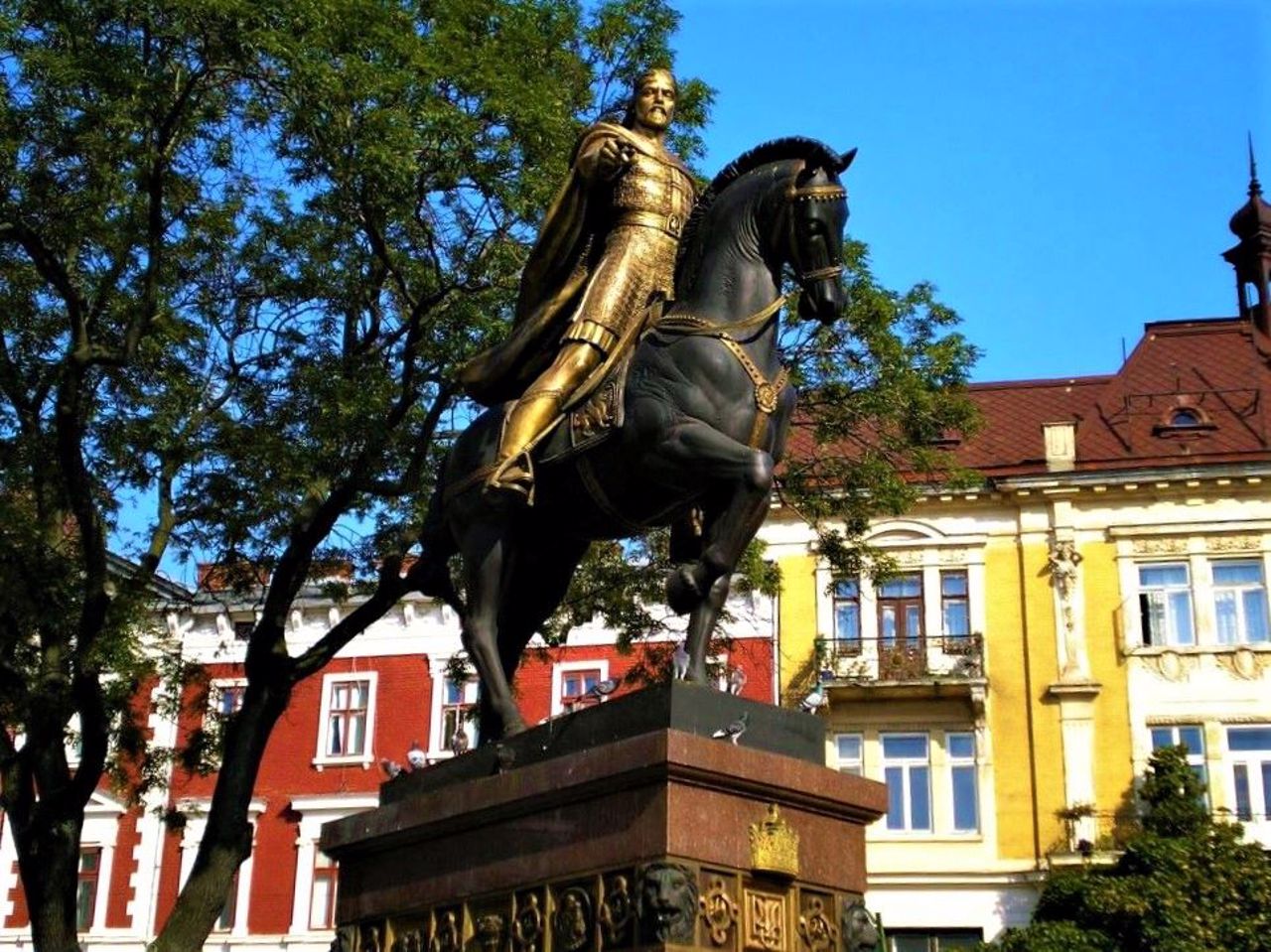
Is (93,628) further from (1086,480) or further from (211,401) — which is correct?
(1086,480)

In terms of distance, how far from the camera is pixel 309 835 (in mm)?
33125

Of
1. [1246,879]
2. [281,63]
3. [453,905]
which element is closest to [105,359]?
[281,63]

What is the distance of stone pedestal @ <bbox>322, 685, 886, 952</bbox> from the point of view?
6781 mm

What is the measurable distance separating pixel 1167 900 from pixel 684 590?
709 inches

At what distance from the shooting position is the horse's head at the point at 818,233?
25.5 feet

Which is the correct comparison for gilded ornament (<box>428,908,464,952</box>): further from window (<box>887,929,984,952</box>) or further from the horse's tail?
window (<box>887,929,984,952</box>)

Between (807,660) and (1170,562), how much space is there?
6685 millimetres

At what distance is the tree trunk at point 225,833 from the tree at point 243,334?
0.03 metres

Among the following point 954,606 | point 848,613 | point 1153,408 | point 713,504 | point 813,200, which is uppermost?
point 1153,408

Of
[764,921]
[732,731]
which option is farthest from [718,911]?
[732,731]

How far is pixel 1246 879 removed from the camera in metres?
24.2

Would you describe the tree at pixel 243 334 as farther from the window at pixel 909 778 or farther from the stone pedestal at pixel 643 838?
the window at pixel 909 778

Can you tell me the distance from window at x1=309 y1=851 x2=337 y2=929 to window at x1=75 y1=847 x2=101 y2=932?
425cm

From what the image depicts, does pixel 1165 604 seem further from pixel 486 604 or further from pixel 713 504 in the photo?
pixel 713 504
